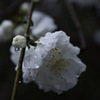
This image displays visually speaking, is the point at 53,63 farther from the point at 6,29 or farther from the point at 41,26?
the point at 6,29

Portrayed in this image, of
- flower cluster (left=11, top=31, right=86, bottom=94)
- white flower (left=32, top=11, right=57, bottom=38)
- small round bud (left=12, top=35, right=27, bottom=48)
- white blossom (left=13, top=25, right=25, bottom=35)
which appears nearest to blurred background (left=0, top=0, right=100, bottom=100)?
white flower (left=32, top=11, right=57, bottom=38)

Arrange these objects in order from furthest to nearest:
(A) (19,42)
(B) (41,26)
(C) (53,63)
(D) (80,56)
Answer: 1. (D) (80,56)
2. (B) (41,26)
3. (C) (53,63)
4. (A) (19,42)

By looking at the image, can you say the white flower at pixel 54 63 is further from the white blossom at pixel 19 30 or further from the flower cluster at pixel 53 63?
the white blossom at pixel 19 30

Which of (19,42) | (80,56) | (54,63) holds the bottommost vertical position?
(80,56)

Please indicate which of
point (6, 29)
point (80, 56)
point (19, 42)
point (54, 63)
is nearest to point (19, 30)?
point (6, 29)

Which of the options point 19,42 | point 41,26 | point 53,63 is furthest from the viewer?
point 41,26

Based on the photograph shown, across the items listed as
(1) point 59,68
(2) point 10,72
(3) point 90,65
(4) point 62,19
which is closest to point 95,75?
(3) point 90,65

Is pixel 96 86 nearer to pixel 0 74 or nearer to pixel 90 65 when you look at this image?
pixel 90 65
